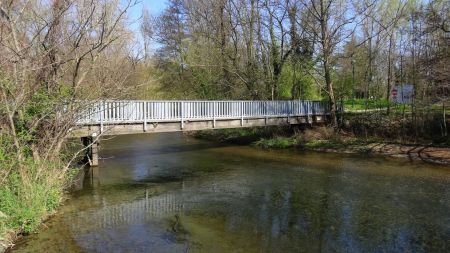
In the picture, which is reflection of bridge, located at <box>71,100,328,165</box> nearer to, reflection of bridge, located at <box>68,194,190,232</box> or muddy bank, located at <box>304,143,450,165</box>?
reflection of bridge, located at <box>68,194,190,232</box>

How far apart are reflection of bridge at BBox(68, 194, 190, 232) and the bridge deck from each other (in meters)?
2.95

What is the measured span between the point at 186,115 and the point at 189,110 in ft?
1.16

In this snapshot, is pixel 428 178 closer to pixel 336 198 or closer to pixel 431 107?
pixel 336 198

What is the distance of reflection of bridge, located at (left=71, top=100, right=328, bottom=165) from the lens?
1908 cm

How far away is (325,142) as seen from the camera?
2855cm

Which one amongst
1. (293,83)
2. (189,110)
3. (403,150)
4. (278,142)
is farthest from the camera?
(293,83)

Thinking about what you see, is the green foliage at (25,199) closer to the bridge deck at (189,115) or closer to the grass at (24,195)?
the grass at (24,195)

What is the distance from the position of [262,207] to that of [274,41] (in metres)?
22.0

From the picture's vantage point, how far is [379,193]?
1541cm

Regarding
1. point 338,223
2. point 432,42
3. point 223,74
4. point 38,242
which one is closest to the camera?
point 38,242

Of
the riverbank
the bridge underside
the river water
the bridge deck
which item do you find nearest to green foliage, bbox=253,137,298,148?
the riverbank

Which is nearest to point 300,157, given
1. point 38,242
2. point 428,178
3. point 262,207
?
point 428,178

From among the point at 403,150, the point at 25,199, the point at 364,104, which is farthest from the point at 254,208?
the point at 364,104

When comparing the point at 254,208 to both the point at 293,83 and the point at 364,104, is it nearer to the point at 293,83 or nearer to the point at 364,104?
the point at 293,83
